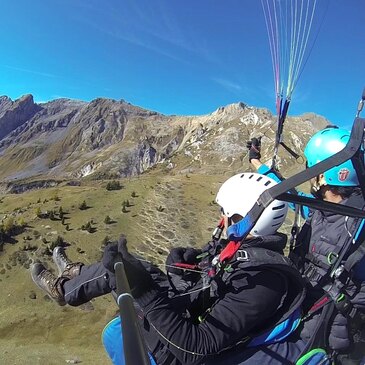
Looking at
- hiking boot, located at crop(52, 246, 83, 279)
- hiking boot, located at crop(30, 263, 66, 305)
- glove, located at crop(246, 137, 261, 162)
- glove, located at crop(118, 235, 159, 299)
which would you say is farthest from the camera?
glove, located at crop(246, 137, 261, 162)

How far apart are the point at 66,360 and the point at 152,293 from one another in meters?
10.9

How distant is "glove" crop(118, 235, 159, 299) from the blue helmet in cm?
211

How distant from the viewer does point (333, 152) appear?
422cm

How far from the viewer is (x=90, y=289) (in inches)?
165

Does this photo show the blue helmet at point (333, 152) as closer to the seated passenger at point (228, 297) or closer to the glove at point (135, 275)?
the seated passenger at point (228, 297)

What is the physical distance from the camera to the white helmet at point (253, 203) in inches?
145

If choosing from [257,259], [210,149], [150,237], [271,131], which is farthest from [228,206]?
[210,149]

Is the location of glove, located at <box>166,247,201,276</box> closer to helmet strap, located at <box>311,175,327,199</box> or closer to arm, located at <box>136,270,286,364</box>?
arm, located at <box>136,270,286,364</box>

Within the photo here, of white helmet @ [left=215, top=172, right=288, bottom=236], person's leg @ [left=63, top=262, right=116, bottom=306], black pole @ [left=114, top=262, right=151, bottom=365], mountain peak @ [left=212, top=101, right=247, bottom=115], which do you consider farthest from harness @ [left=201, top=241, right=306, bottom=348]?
mountain peak @ [left=212, top=101, right=247, bottom=115]

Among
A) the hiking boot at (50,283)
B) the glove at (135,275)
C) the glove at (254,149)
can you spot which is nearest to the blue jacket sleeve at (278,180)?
the glove at (254,149)

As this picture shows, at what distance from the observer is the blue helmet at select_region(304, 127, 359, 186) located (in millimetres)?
4113

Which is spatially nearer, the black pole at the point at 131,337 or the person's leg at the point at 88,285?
the black pole at the point at 131,337

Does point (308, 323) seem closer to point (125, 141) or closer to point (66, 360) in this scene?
point (66, 360)

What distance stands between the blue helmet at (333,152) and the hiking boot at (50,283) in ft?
10.8
